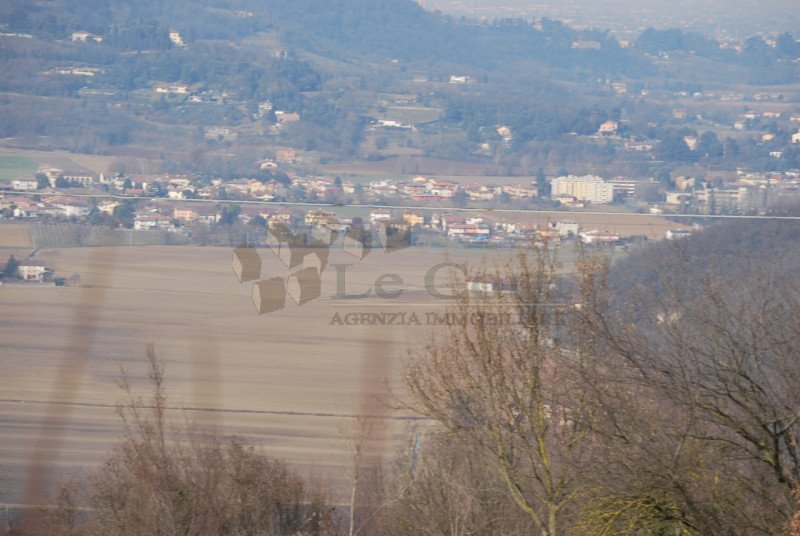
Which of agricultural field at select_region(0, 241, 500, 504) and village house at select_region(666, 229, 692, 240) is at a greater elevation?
village house at select_region(666, 229, 692, 240)

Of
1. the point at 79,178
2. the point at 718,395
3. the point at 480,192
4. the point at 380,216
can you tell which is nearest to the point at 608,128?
the point at 480,192

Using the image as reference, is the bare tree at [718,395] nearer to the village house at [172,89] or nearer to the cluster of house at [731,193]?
the cluster of house at [731,193]

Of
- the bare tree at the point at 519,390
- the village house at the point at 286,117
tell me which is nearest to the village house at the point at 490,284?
the bare tree at the point at 519,390

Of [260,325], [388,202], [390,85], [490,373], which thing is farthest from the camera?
[390,85]

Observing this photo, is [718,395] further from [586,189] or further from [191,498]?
[586,189]

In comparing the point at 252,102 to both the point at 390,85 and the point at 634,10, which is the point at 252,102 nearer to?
the point at 390,85

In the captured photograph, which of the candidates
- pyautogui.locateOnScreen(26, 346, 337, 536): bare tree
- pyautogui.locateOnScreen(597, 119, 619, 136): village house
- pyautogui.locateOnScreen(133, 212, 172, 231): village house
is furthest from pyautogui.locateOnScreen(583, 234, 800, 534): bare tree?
pyautogui.locateOnScreen(597, 119, 619, 136): village house

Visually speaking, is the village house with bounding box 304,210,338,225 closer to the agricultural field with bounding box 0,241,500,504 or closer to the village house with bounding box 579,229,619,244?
the agricultural field with bounding box 0,241,500,504

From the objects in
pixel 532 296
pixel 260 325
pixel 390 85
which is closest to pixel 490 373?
pixel 532 296
